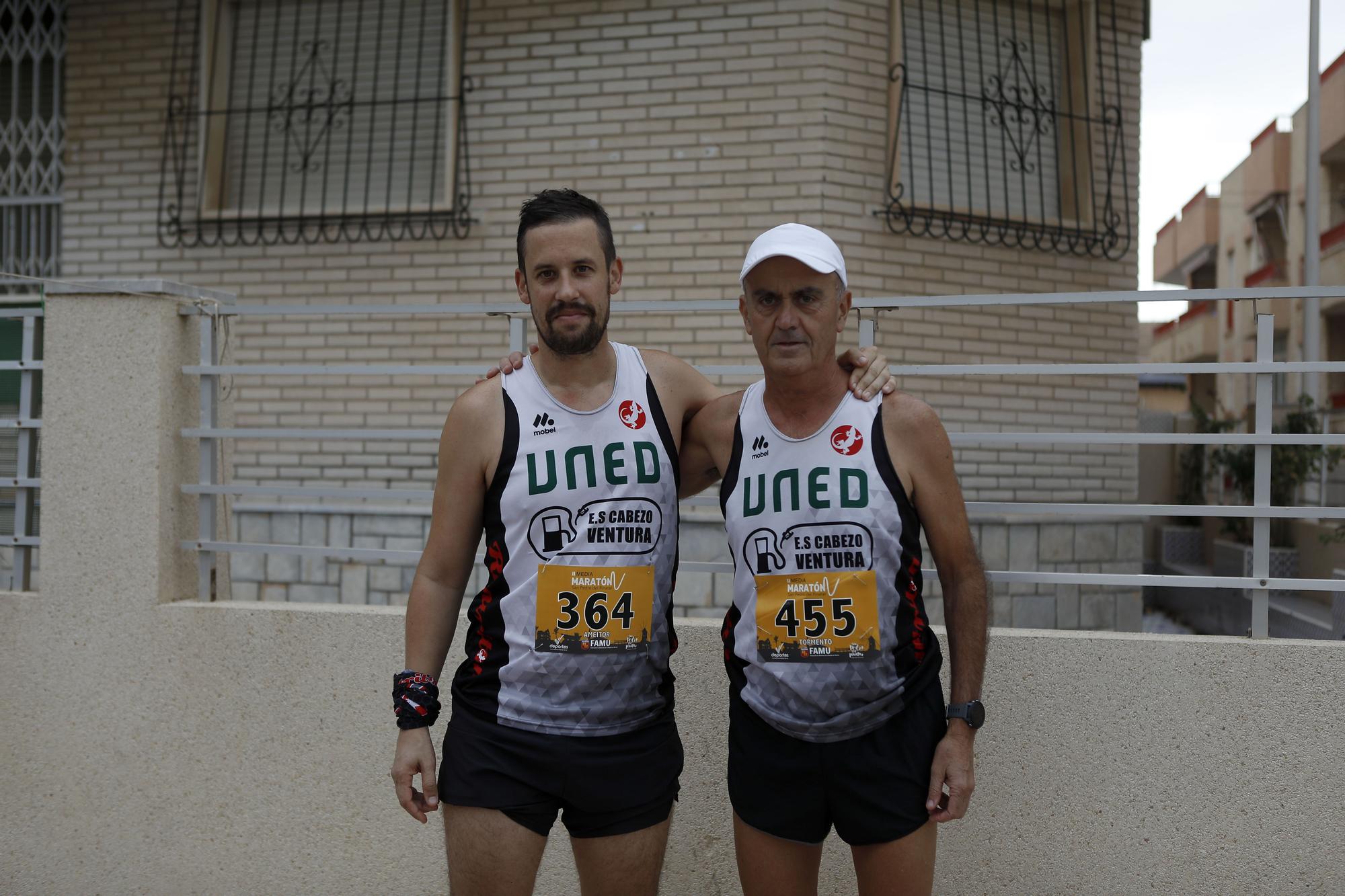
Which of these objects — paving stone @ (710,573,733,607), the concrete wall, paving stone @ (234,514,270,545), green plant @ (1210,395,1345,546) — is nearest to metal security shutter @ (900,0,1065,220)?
paving stone @ (710,573,733,607)

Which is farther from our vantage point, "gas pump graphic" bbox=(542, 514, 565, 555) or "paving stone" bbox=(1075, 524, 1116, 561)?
"paving stone" bbox=(1075, 524, 1116, 561)

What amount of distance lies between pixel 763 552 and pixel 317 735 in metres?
1.91

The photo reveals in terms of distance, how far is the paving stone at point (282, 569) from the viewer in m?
6.74

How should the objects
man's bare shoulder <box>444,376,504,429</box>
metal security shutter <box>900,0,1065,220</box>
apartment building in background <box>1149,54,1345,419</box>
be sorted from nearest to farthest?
man's bare shoulder <box>444,376,504,429</box>
metal security shutter <box>900,0,1065,220</box>
apartment building in background <box>1149,54,1345,419</box>

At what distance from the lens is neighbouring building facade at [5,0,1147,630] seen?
6562mm

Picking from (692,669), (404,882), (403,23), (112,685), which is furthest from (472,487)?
(403,23)

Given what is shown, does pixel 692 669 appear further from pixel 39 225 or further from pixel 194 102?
pixel 39 225

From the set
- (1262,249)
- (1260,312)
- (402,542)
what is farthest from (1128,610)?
(1262,249)

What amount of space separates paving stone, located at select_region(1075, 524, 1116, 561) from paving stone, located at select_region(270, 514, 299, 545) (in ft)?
15.3

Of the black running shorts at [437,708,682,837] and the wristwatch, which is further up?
the wristwatch

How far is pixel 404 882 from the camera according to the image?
356cm

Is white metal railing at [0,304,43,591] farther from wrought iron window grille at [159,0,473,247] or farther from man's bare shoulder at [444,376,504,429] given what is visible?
wrought iron window grille at [159,0,473,247]

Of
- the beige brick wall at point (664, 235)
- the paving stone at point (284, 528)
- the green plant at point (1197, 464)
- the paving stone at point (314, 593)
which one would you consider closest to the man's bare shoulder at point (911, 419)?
the beige brick wall at point (664, 235)

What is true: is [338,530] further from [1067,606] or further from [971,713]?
[971,713]
